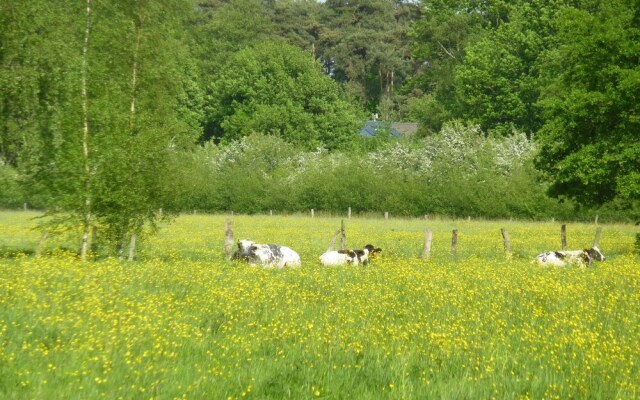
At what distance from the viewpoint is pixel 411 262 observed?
24422 millimetres

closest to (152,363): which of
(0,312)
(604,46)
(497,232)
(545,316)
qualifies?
(0,312)

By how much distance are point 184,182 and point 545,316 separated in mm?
14954

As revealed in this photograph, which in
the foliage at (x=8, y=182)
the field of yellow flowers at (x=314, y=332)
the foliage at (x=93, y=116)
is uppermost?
the foliage at (x=93, y=116)

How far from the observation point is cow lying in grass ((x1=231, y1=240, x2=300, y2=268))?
2331cm

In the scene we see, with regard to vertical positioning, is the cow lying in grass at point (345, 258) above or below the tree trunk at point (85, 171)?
below

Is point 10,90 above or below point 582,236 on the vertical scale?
above

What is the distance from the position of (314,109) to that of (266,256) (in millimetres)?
75174

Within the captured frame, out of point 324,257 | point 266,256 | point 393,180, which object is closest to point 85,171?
point 266,256

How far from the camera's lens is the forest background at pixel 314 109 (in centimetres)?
2359

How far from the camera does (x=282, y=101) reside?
95938 millimetres

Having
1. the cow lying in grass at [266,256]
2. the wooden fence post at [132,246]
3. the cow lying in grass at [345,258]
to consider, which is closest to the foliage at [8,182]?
the wooden fence post at [132,246]

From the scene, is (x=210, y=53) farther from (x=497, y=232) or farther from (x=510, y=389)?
(x=510, y=389)

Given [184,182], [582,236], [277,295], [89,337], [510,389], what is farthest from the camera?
[582,236]

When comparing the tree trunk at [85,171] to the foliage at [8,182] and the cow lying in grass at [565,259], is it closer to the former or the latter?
the foliage at [8,182]
